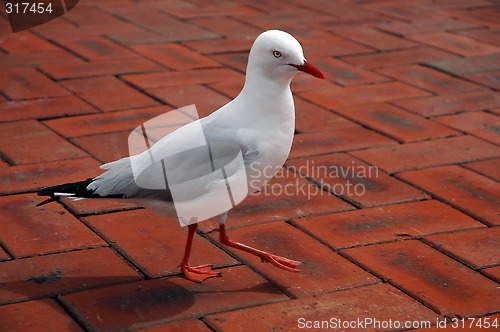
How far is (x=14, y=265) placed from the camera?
113 inches

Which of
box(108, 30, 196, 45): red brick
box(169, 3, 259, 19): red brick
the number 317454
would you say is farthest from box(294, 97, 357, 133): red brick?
the number 317454

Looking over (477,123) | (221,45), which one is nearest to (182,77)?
(221,45)

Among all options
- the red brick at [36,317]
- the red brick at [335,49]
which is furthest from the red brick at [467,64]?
the red brick at [36,317]

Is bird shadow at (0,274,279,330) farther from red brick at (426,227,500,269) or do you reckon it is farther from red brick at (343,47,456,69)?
red brick at (343,47,456,69)

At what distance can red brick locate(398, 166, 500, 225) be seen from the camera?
338cm

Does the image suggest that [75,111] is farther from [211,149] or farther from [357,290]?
[357,290]

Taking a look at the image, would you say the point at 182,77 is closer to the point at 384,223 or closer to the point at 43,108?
the point at 43,108

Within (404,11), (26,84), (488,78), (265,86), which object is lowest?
(26,84)

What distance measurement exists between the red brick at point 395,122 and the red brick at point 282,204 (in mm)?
741

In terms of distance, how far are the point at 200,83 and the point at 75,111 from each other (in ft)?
2.51

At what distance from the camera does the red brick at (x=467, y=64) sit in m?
5.10

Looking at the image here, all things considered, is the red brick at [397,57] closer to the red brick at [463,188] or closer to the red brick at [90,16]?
the red brick at [463,188]

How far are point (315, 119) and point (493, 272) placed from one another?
5.27 feet

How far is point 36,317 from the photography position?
101 inches
